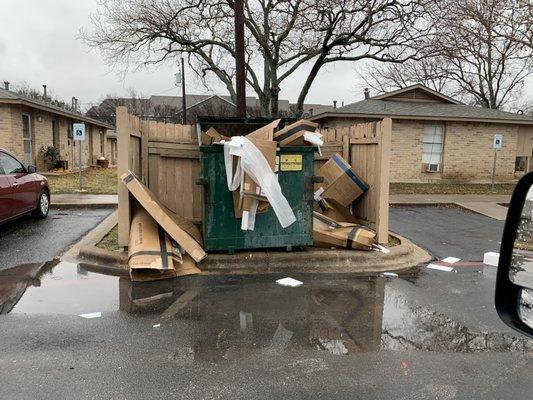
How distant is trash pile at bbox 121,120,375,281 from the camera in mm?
5637

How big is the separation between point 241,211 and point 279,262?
89 centimetres

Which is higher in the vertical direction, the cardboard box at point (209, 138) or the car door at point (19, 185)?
the cardboard box at point (209, 138)

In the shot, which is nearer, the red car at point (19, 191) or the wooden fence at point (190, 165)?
the wooden fence at point (190, 165)

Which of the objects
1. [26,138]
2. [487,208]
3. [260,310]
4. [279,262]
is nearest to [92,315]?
[260,310]

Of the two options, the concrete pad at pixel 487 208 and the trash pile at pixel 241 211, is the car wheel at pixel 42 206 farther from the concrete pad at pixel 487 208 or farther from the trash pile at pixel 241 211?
the concrete pad at pixel 487 208

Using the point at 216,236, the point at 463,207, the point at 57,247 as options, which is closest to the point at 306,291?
the point at 216,236

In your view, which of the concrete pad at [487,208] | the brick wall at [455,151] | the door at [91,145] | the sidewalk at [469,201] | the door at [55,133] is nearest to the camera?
the concrete pad at [487,208]

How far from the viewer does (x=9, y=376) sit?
10.5 ft

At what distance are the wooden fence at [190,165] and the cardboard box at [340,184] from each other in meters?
0.22

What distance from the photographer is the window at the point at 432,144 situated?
2009 cm

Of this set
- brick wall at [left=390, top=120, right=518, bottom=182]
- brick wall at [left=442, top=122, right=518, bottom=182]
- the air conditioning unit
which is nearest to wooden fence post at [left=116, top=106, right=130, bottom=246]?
brick wall at [left=390, top=120, right=518, bottom=182]

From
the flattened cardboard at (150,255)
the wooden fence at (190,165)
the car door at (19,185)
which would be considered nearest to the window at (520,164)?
the wooden fence at (190,165)

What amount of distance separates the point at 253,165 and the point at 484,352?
3.27 meters

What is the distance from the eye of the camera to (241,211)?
6105 millimetres
